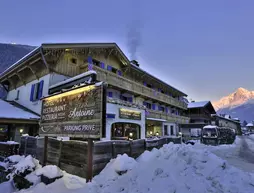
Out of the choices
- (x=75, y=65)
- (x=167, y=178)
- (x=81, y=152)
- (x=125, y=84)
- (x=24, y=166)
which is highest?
(x=75, y=65)

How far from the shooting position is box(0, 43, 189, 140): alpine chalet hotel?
50.0ft

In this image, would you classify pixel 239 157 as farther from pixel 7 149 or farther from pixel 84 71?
pixel 7 149

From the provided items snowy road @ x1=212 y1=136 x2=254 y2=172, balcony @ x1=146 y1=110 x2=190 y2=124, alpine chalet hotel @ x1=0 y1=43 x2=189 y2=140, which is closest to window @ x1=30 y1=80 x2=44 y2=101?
alpine chalet hotel @ x1=0 y1=43 x2=189 y2=140

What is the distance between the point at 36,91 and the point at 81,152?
12.0 m

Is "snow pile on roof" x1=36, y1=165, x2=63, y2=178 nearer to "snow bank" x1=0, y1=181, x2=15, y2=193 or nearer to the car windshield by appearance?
"snow bank" x1=0, y1=181, x2=15, y2=193

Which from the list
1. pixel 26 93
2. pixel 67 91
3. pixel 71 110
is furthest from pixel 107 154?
pixel 26 93

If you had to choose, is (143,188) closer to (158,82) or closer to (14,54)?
(158,82)

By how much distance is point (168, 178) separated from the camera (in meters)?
5.59

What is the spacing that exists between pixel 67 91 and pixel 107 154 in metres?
3.43

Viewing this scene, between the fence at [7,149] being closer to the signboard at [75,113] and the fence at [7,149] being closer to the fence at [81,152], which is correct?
the fence at [81,152]

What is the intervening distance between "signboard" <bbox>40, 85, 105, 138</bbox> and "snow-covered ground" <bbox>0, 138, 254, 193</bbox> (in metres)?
1.80

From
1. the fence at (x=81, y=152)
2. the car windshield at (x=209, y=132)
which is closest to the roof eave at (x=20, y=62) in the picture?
the fence at (x=81, y=152)

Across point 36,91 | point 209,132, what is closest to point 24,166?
point 36,91

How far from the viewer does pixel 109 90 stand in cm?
1945
